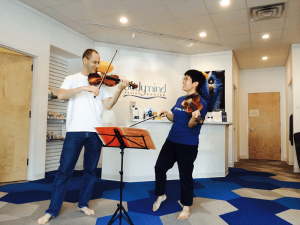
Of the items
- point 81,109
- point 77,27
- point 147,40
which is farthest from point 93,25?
point 81,109

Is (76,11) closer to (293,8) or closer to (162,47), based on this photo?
(162,47)

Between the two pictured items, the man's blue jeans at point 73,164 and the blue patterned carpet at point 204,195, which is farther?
the blue patterned carpet at point 204,195

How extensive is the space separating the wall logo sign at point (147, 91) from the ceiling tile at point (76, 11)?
1.49m

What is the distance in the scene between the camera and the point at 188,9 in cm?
382

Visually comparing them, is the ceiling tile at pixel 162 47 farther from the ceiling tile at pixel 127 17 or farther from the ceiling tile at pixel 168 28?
the ceiling tile at pixel 127 17

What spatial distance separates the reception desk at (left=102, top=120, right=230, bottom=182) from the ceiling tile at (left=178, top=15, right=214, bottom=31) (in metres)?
1.93

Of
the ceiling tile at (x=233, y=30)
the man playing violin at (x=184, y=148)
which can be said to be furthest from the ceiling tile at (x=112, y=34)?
the man playing violin at (x=184, y=148)

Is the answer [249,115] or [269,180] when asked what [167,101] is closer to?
[269,180]

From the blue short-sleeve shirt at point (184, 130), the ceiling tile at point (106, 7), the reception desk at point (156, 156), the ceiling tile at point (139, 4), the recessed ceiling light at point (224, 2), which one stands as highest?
the ceiling tile at point (139, 4)

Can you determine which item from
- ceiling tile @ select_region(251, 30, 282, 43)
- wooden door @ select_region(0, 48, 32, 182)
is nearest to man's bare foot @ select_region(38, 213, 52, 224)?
wooden door @ select_region(0, 48, 32, 182)

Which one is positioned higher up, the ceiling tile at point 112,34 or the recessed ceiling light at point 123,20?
the recessed ceiling light at point 123,20

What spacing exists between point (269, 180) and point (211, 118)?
5.92 feet

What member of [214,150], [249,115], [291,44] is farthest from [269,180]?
[249,115]

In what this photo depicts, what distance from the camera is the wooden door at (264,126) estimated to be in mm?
→ 7109
